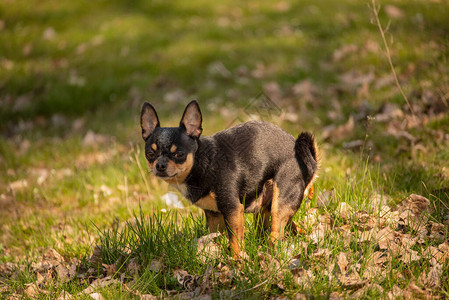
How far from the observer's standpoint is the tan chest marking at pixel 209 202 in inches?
132

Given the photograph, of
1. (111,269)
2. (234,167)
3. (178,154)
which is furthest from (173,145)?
(111,269)

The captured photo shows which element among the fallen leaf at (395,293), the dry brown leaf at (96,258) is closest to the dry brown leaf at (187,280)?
the dry brown leaf at (96,258)

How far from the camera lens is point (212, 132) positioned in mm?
6109

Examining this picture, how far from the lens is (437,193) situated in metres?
3.91

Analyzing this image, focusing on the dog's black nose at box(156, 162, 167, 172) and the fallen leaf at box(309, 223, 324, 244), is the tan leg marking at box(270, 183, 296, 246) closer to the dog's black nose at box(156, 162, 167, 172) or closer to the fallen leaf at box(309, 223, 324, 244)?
the fallen leaf at box(309, 223, 324, 244)

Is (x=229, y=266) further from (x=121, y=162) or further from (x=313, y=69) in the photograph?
(x=313, y=69)

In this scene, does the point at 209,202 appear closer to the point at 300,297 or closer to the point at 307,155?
the point at 307,155

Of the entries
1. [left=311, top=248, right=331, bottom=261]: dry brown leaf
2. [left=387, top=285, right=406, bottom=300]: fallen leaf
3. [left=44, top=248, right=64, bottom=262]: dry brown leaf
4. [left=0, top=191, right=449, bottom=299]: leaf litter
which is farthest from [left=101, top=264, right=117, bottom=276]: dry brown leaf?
[left=387, top=285, right=406, bottom=300]: fallen leaf

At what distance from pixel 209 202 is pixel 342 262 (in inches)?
40.2

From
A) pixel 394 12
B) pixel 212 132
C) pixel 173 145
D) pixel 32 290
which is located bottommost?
pixel 32 290

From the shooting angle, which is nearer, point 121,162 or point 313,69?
point 121,162

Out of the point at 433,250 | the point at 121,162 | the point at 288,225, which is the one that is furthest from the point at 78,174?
the point at 433,250

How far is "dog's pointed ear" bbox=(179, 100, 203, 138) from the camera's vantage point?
10.8 ft

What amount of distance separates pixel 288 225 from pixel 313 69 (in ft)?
16.9
